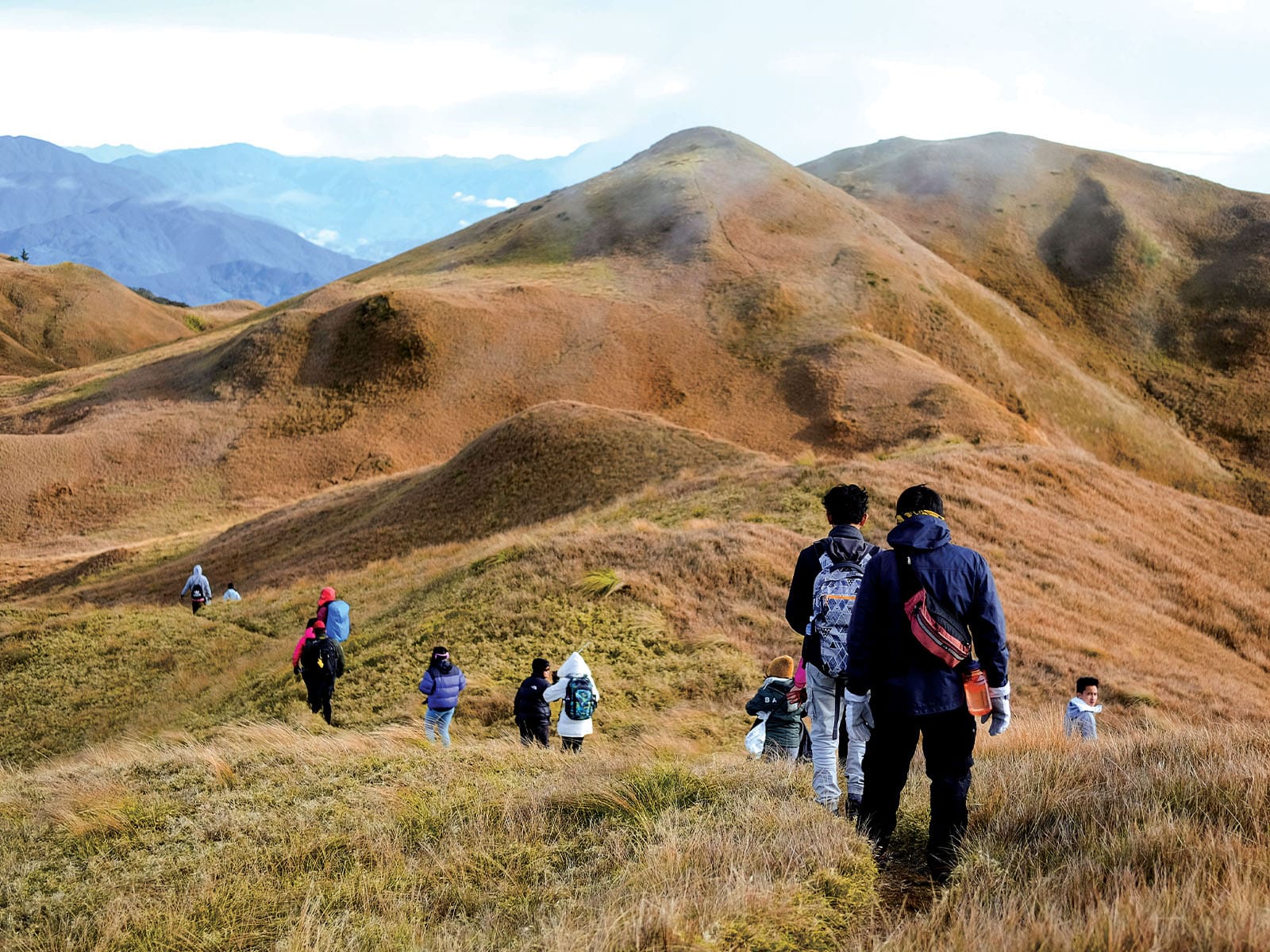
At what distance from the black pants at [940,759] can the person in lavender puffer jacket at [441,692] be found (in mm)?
6952

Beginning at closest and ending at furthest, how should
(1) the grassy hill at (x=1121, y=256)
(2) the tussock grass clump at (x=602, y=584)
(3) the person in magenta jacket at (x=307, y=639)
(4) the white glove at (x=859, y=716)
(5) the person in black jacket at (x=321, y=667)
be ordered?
(4) the white glove at (x=859, y=716)
(5) the person in black jacket at (x=321, y=667)
(3) the person in magenta jacket at (x=307, y=639)
(2) the tussock grass clump at (x=602, y=584)
(1) the grassy hill at (x=1121, y=256)

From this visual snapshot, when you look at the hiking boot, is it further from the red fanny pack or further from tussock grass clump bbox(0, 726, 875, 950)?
the red fanny pack

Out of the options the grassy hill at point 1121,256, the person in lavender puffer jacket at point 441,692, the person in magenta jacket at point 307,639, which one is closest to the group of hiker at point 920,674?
the person in lavender puffer jacket at point 441,692

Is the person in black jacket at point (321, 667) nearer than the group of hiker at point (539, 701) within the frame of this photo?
No

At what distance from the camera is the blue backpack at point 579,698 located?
10.1 m

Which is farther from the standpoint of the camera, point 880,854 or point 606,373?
point 606,373

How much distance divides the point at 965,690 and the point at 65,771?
30.8 feet

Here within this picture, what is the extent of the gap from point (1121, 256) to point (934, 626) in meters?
98.9

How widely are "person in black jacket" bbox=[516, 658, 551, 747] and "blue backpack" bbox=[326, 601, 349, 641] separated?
19.0 feet

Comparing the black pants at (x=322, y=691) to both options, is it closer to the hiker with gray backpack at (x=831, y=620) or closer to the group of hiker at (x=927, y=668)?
the hiker with gray backpack at (x=831, y=620)

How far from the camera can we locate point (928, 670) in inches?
199

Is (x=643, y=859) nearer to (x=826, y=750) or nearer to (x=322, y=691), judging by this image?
(x=826, y=750)

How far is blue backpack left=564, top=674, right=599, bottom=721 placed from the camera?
10.1m

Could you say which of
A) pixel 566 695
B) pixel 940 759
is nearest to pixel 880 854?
pixel 940 759
